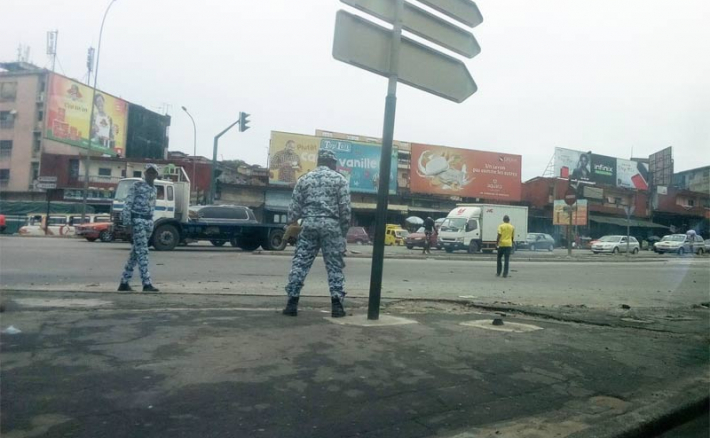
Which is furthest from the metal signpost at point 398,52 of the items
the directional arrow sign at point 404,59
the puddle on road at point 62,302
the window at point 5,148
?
the window at point 5,148

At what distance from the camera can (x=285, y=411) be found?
280cm

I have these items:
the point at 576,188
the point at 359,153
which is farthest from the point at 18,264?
the point at 359,153

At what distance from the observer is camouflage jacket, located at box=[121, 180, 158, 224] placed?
6.91m

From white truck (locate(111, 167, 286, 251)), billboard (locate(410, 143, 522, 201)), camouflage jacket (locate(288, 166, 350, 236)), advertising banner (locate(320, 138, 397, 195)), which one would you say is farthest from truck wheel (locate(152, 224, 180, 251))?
billboard (locate(410, 143, 522, 201))

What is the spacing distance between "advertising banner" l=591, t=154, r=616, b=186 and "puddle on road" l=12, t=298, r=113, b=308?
196 feet

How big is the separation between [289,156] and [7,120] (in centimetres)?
1987

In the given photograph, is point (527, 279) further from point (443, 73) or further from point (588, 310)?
point (443, 73)

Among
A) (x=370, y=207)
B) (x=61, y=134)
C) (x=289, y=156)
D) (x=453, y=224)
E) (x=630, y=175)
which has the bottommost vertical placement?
(x=453, y=224)

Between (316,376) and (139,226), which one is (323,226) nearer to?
(316,376)

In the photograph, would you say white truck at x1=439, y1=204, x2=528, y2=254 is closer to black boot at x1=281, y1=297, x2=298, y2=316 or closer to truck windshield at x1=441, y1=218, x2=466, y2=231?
truck windshield at x1=441, y1=218, x2=466, y2=231

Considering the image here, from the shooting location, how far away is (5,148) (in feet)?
115

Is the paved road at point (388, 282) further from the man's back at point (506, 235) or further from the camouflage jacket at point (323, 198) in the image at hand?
the camouflage jacket at point (323, 198)

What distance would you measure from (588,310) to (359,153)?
129 feet

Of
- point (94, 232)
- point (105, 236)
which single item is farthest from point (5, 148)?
point (105, 236)
